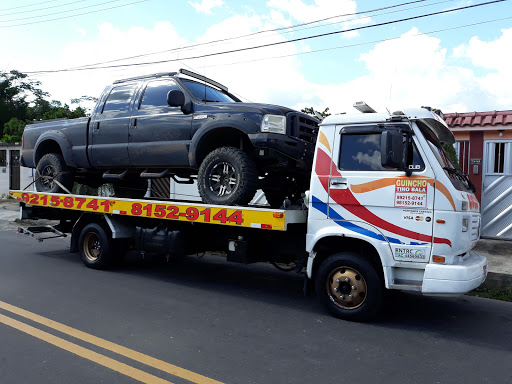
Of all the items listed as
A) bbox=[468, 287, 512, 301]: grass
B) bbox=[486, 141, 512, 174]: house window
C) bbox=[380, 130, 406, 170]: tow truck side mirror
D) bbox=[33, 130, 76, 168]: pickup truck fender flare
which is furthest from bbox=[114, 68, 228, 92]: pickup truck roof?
bbox=[486, 141, 512, 174]: house window

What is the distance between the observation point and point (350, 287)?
17.1 ft

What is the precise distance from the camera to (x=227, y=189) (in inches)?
246

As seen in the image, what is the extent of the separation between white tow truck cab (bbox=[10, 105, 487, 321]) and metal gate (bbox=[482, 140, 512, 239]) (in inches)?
217

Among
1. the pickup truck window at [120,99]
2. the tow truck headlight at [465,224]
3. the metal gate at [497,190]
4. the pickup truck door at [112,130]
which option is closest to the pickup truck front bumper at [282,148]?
the tow truck headlight at [465,224]

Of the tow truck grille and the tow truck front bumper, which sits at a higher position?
the tow truck grille

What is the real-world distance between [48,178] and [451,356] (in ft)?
24.3

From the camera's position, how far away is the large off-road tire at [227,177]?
239 inches

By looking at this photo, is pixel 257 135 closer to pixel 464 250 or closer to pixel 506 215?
pixel 464 250

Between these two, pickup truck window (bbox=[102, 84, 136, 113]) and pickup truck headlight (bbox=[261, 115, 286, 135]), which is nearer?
pickup truck headlight (bbox=[261, 115, 286, 135])

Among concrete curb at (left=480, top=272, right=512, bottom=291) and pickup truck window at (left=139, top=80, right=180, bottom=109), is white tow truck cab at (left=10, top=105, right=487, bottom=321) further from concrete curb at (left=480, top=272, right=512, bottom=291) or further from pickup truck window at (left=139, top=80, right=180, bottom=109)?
concrete curb at (left=480, top=272, right=512, bottom=291)

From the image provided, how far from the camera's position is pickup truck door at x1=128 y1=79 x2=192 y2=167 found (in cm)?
686

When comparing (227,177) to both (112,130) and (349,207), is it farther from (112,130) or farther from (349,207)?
(112,130)

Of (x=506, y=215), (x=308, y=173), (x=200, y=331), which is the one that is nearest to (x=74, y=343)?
(x=200, y=331)

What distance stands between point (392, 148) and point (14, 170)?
21204mm
